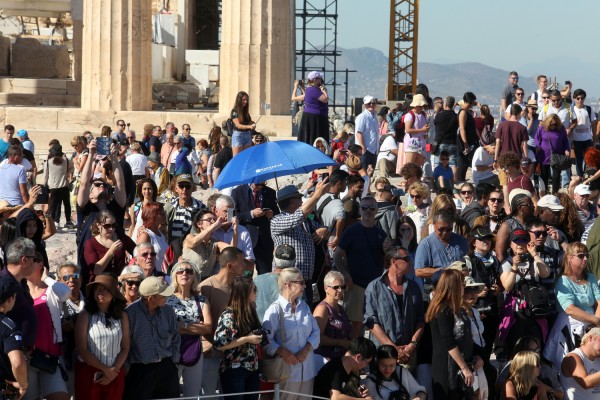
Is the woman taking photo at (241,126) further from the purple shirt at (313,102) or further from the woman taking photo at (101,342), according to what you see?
the woman taking photo at (101,342)

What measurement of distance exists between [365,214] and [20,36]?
80.8 feet

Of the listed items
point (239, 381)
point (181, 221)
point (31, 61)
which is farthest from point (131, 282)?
point (31, 61)

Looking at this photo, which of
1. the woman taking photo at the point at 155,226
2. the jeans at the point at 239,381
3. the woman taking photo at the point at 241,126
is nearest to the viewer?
the jeans at the point at 239,381

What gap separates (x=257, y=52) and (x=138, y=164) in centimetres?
813

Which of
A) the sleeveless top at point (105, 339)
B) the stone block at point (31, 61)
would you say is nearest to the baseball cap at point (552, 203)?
the sleeveless top at point (105, 339)

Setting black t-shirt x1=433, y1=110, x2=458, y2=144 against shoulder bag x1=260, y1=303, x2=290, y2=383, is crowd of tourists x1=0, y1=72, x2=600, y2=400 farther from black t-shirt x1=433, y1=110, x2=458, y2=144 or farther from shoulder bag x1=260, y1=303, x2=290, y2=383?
black t-shirt x1=433, y1=110, x2=458, y2=144

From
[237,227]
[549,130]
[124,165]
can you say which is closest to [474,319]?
[237,227]

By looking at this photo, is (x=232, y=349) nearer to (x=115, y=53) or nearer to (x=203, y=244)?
(x=203, y=244)

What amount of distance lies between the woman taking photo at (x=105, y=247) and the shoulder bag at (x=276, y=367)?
162 cm

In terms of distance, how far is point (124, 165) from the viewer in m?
14.9

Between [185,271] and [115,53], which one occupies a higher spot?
[115,53]

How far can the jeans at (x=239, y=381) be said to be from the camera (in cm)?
952

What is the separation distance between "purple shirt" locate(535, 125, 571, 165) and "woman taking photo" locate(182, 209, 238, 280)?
7722 millimetres

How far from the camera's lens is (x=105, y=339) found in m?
8.99
